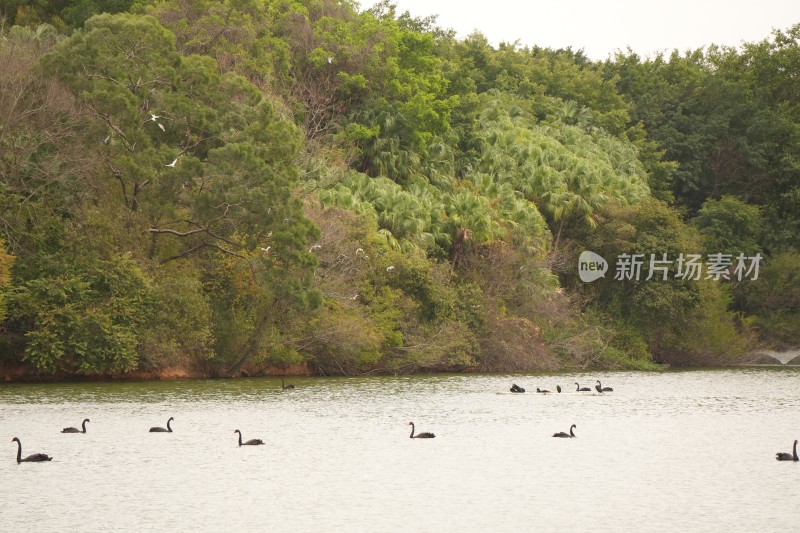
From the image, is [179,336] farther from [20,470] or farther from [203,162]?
[20,470]

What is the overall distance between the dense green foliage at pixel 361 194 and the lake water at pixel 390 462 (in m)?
4.73

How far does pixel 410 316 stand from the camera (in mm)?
52812

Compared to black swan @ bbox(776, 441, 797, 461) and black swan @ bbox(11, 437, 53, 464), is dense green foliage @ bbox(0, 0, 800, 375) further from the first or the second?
black swan @ bbox(776, 441, 797, 461)

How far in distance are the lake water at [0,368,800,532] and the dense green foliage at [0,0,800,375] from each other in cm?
473

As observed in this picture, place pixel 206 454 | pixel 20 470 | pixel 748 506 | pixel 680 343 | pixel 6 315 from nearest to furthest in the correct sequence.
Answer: pixel 748 506 → pixel 20 470 → pixel 206 454 → pixel 6 315 → pixel 680 343

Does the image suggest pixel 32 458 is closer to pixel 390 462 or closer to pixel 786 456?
pixel 390 462

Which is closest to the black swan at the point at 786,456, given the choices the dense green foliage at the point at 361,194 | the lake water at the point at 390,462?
the lake water at the point at 390,462

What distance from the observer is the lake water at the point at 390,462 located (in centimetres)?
1953

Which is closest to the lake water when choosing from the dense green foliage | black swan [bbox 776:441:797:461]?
black swan [bbox 776:441:797:461]

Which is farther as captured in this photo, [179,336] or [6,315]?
[179,336]

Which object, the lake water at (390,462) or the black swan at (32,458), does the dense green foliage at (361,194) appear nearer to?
the lake water at (390,462)

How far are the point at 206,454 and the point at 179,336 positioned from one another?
1897 centimetres

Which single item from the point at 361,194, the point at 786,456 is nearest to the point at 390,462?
the point at 786,456

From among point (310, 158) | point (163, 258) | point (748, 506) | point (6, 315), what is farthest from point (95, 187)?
point (748, 506)
